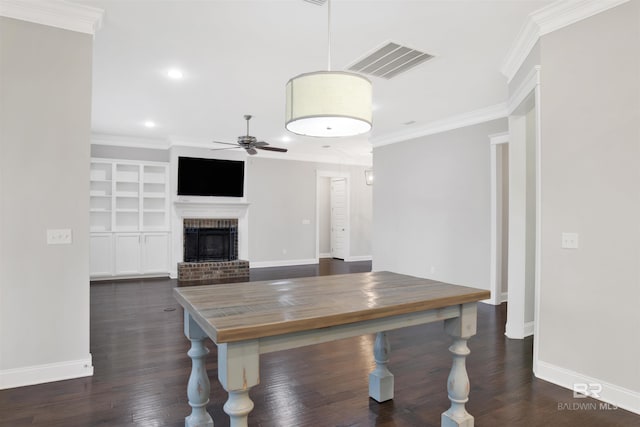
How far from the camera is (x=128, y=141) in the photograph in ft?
23.7

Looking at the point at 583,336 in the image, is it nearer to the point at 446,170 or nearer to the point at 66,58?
the point at 446,170

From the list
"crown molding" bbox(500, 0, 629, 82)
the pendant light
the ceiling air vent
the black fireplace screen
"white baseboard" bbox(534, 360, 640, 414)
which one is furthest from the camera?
the black fireplace screen

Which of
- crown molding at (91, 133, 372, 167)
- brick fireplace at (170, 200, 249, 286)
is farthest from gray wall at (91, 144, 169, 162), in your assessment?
brick fireplace at (170, 200, 249, 286)

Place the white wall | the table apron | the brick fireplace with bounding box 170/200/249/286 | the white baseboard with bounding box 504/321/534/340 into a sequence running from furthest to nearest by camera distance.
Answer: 1. the white wall
2. the brick fireplace with bounding box 170/200/249/286
3. the white baseboard with bounding box 504/321/534/340
4. the table apron

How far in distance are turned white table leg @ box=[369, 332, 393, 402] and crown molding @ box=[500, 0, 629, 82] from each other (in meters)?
2.56

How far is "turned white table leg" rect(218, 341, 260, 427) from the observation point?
4.67 ft

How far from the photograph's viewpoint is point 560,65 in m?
2.76

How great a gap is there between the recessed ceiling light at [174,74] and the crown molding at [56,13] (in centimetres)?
101

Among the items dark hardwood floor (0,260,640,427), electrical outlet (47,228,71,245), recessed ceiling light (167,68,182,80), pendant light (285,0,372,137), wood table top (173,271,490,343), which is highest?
recessed ceiling light (167,68,182,80)

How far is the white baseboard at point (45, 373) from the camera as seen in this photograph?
8.61ft

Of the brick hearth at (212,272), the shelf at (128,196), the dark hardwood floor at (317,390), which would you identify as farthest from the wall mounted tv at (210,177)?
the dark hardwood floor at (317,390)

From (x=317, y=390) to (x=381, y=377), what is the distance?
48 cm

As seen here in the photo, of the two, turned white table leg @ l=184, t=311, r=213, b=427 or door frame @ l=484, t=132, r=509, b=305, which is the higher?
door frame @ l=484, t=132, r=509, b=305

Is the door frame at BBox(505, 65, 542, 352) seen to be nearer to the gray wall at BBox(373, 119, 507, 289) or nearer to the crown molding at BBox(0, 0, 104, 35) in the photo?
the gray wall at BBox(373, 119, 507, 289)
